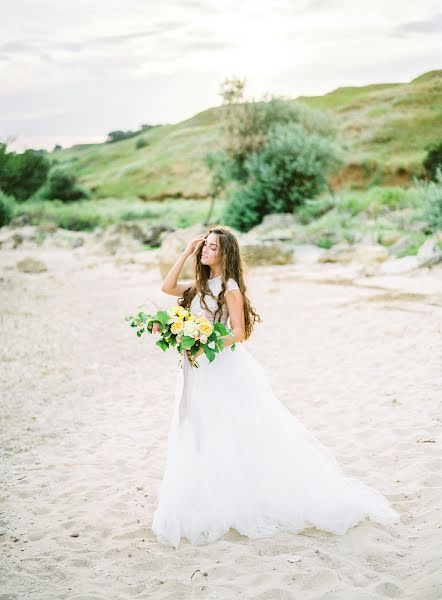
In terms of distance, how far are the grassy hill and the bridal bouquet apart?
24859mm

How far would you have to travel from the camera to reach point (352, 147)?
38.2 metres

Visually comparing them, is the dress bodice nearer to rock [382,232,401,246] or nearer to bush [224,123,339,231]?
rock [382,232,401,246]

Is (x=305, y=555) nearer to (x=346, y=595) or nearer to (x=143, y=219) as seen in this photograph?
(x=346, y=595)

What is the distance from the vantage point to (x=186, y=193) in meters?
49.7

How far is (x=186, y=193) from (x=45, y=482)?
45854 millimetres

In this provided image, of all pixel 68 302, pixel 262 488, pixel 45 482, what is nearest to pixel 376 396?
pixel 262 488

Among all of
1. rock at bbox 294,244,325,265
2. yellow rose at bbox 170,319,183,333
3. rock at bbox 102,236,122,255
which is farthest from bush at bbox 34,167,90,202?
yellow rose at bbox 170,319,183,333

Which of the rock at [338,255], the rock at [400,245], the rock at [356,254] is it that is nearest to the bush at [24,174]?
the rock at [338,255]

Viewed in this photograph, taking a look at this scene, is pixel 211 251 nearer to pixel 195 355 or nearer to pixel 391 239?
pixel 195 355

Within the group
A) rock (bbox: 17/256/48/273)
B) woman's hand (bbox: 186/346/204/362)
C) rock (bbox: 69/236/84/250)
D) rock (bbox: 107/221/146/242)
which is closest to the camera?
woman's hand (bbox: 186/346/204/362)

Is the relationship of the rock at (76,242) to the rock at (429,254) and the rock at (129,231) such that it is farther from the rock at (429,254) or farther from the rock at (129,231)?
the rock at (429,254)

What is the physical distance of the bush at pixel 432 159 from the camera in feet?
89.2

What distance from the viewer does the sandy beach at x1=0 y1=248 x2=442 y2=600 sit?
Result: 3.43 metres

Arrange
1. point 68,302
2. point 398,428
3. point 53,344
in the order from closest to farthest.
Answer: point 398,428
point 53,344
point 68,302
